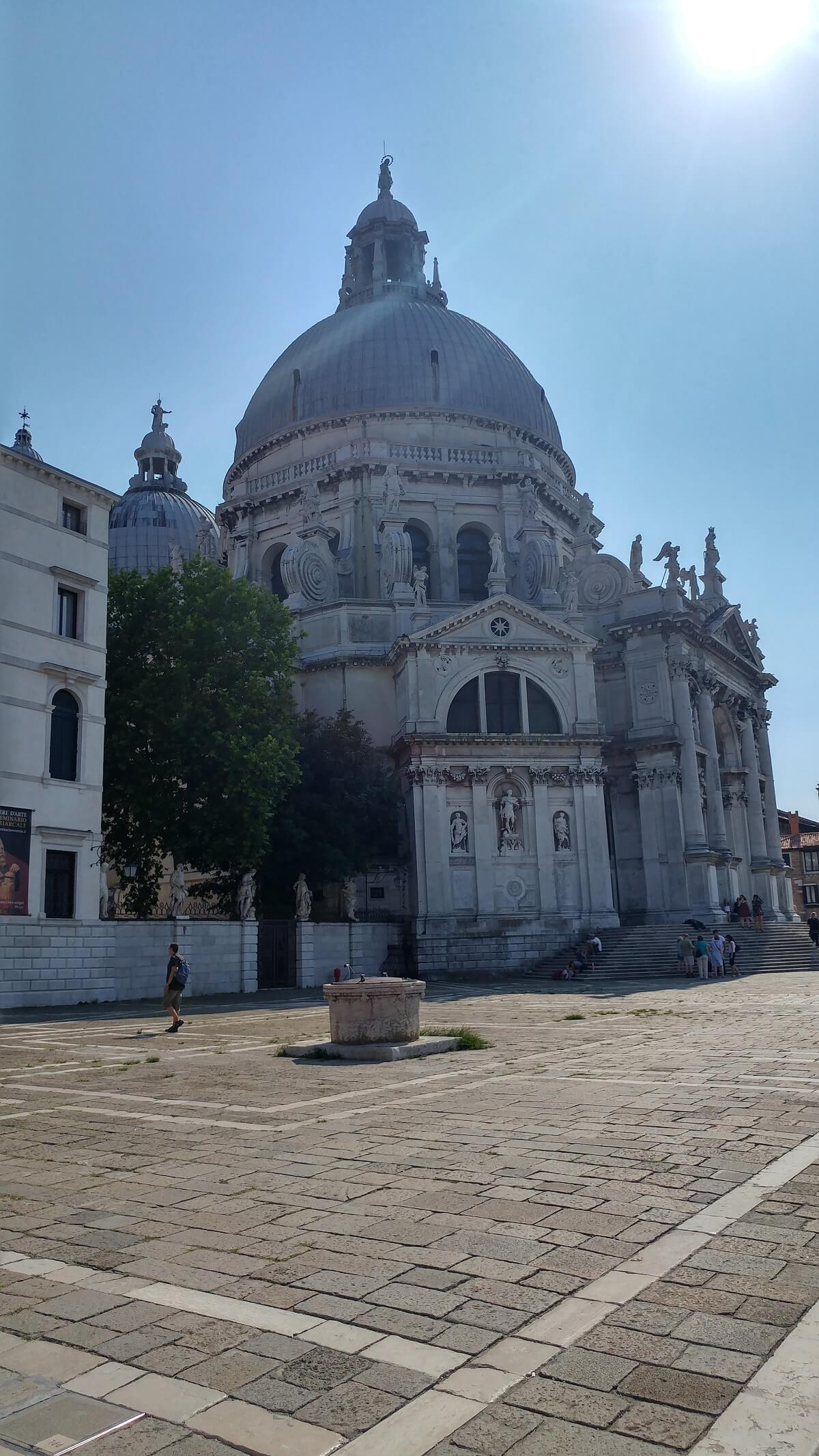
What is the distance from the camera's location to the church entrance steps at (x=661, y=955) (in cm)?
3688

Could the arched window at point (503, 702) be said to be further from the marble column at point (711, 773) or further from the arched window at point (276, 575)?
the arched window at point (276, 575)

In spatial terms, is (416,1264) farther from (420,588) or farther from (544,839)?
(420,588)

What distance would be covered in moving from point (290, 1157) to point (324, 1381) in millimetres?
3842

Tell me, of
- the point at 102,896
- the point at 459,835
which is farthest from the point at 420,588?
the point at 102,896

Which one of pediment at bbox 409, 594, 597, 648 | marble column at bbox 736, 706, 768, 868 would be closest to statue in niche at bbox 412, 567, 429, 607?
pediment at bbox 409, 594, 597, 648

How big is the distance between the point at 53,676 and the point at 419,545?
2696 cm

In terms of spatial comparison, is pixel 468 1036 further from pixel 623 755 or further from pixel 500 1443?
pixel 623 755

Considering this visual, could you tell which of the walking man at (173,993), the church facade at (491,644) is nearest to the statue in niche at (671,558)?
the church facade at (491,644)

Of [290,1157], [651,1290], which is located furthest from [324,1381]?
[290,1157]

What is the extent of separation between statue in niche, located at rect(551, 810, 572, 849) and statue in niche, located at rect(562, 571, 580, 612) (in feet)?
29.9

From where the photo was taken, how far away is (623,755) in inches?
1901

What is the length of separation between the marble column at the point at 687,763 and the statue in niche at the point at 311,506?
54.8 feet

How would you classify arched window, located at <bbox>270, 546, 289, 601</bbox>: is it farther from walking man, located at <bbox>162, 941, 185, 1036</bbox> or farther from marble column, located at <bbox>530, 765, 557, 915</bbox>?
walking man, located at <bbox>162, 941, 185, 1036</bbox>

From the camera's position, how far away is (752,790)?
56281 mm
